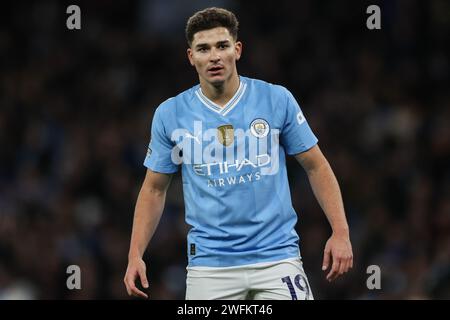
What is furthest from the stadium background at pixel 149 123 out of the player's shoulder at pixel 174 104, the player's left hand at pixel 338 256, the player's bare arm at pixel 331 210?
the player's shoulder at pixel 174 104

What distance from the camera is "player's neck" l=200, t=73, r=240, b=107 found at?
5969 millimetres

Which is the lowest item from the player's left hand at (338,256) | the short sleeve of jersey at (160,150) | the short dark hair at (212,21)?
the player's left hand at (338,256)

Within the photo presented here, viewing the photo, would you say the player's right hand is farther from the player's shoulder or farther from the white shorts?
the player's shoulder

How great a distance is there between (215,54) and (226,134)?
1.43ft

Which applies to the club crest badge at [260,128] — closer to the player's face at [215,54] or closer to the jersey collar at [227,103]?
the jersey collar at [227,103]

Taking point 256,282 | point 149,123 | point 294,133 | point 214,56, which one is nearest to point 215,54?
point 214,56

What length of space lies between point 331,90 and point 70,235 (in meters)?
3.35

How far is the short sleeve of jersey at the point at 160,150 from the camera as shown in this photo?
19.7 feet

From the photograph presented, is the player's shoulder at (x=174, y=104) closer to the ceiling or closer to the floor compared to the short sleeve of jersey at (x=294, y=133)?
closer to the ceiling

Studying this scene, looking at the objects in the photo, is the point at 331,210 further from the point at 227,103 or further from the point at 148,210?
the point at 148,210

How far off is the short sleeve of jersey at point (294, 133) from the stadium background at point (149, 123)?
2857 mm

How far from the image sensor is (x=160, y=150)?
6.03m

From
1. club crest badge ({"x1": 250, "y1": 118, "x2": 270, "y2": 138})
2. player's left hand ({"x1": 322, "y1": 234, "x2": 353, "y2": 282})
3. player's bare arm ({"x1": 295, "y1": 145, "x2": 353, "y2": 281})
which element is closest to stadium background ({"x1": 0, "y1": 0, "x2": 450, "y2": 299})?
player's bare arm ({"x1": 295, "y1": 145, "x2": 353, "y2": 281})
